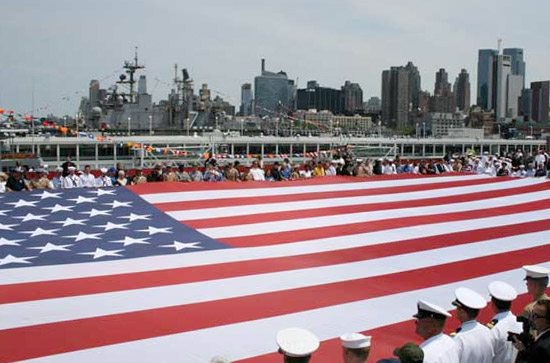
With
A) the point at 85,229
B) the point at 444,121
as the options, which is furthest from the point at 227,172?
the point at 444,121

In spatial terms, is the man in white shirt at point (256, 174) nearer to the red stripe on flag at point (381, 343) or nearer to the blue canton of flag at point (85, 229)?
the blue canton of flag at point (85, 229)

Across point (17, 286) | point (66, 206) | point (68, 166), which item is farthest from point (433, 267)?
point (68, 166)

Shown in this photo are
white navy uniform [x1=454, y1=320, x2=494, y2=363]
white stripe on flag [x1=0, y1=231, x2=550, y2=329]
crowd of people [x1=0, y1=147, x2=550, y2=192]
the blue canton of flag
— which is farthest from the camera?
crowd of people [x1=0, y1=147, x2=550, y2=192]

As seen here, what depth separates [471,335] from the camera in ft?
10.8

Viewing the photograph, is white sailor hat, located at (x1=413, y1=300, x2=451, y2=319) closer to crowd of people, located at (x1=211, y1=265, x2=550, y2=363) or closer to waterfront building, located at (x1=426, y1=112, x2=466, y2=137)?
crowd of people, located at (x1=211, y1=265, x2=550, y2=363)

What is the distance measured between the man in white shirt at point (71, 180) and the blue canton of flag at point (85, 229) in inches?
59.8

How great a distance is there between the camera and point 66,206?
8219mm

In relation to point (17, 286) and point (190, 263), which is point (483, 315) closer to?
point (190, 263)

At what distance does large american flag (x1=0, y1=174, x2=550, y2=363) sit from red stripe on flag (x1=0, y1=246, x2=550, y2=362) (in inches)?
0.6

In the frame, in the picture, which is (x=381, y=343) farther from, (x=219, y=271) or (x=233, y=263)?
(x=233, y=263)

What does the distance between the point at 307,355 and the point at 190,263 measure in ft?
13.6

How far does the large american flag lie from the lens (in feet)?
15.1

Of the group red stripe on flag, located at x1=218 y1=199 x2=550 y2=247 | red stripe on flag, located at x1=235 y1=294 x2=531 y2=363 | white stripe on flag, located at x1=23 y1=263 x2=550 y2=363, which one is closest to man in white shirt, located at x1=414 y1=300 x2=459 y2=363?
red stripe on flag, located at x1=235 y1=294 x2=531 y2=363

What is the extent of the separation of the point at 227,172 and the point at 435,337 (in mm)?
9142
